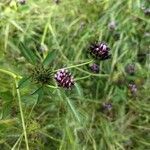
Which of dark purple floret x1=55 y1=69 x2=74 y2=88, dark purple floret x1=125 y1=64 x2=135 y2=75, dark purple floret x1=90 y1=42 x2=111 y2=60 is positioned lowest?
dark purple floret x1=125 y1=64 x2=135 y2=75

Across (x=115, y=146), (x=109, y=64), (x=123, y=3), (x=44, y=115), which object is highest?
(x=123, y=3)

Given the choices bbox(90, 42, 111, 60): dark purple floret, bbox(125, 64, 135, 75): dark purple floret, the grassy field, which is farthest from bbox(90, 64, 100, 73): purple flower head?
bbox(90, 42, 111, 60): dark purple floret

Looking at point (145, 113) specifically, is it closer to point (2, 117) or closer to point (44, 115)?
point (44, 115)

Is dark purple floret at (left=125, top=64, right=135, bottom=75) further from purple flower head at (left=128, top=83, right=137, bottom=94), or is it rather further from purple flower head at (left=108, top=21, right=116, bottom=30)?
purple flower head at (left=108, top=21, right=116, bottom=30)

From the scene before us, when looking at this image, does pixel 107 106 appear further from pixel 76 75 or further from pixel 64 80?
pixel 64 80

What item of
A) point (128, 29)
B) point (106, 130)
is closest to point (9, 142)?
point (106, 130)

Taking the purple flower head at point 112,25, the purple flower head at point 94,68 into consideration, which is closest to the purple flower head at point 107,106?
the purple flower head at point 94,68

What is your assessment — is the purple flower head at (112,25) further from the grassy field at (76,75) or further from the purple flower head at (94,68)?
the purple flower head at (94,68)

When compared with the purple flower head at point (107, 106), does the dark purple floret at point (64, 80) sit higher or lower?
higher
